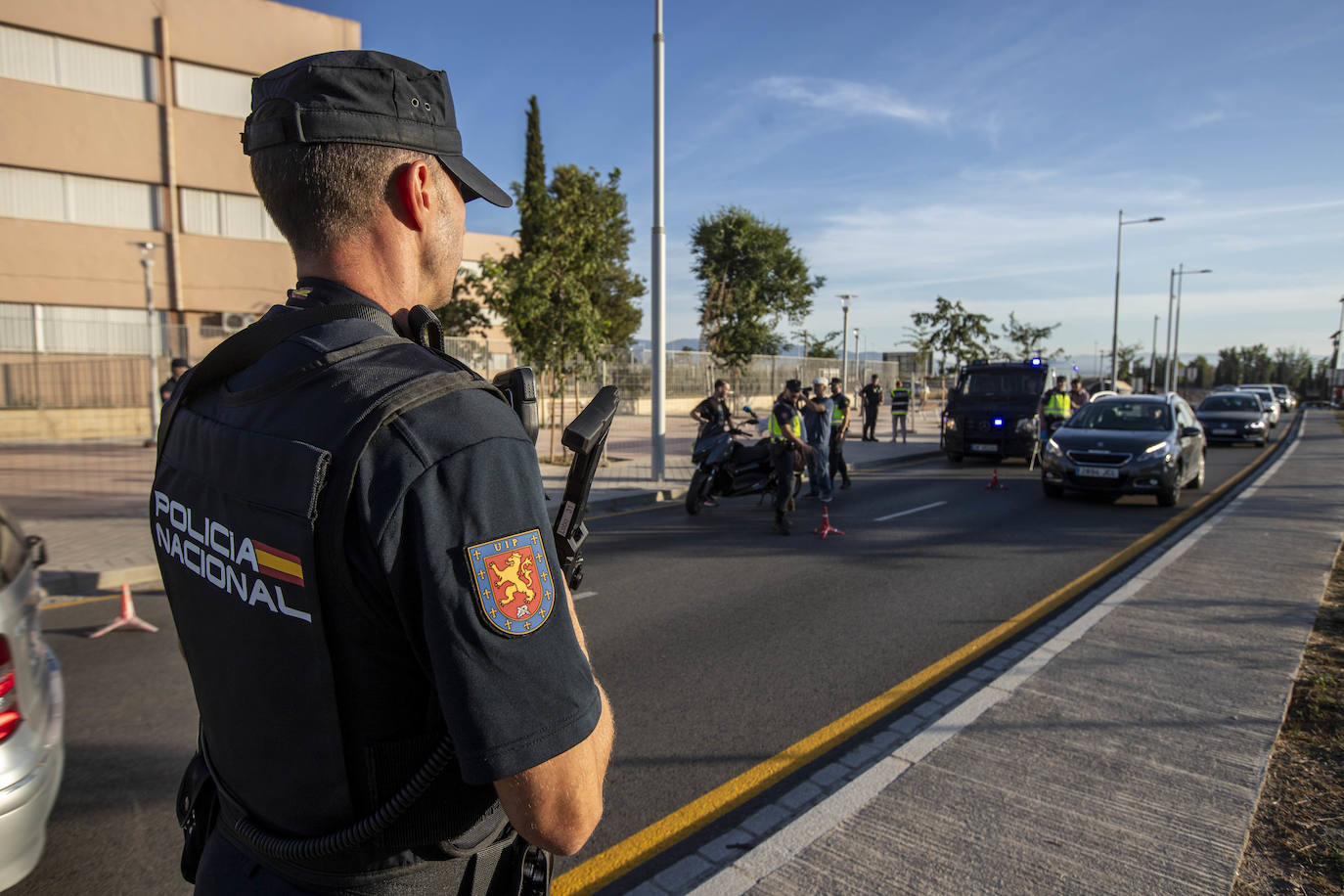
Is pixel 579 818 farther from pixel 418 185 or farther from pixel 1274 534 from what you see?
pixel 1274 534

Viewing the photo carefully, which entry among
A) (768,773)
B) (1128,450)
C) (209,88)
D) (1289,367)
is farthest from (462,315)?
(1289,367)

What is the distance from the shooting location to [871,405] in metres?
22.4

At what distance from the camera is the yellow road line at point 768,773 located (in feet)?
9.89

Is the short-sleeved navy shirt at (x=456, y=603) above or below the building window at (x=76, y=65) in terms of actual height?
below

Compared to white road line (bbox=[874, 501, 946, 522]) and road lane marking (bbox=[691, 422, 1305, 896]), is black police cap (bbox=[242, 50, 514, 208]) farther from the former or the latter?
white road line (bbox=[874, 501, 946, 522])

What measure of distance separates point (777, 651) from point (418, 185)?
455 centimetres

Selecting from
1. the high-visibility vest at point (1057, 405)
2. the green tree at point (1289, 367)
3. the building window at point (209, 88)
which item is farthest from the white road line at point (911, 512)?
A: the green tree at point (1289, 367)

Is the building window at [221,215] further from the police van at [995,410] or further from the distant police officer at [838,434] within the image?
A: the police van at [995,410]

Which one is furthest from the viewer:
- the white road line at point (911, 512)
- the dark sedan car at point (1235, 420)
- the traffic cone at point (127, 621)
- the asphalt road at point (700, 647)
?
the dark sedan car at point (1235, 420)

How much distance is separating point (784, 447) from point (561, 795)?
349 inches

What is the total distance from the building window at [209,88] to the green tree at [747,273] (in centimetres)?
2108

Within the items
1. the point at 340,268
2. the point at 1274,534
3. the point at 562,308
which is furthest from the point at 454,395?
the point at 562,308

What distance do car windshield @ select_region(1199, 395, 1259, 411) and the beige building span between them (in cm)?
2765

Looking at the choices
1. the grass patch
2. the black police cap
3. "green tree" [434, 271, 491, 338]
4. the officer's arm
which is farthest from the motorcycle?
"green tree" [434, 271, 491, 338]
